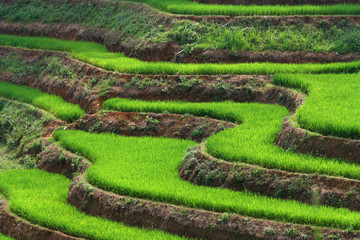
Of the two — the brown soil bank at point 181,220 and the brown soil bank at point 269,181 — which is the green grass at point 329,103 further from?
the brown soil bank at point 181,220

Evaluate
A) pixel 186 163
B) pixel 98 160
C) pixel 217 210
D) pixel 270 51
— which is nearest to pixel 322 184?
pixel 217 210

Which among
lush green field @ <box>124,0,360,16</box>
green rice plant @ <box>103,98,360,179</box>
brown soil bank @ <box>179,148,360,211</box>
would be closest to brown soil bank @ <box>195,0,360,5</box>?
lush green field @ <box>124,0,360,16</box>

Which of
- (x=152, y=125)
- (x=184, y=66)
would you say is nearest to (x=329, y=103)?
(x=152, y=125)

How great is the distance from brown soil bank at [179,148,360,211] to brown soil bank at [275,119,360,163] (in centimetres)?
80

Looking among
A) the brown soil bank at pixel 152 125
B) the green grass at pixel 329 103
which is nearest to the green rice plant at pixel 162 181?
the brown soil bank at pixel 152 125

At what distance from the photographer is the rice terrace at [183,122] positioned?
10352 mm

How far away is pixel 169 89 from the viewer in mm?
15602

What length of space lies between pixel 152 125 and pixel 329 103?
11.8 feet

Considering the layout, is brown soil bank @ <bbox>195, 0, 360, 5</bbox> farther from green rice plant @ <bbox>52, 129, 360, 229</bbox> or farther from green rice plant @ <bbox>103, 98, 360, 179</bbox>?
green rice plant @ <bbox>52, 129, 360, 229</bbox>

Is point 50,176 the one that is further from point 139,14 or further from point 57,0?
point 57,0

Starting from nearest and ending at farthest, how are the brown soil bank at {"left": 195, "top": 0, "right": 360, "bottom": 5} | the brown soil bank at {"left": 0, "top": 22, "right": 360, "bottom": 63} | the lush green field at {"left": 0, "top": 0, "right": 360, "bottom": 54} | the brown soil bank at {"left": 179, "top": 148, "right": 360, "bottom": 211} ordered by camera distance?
the brown soil bank at {"left": 179, "top": 148, "right": 360, "bottom": 211}, the brown soil bank at {"left": 0, "top": 22, "right": 360, "bottom": 63}, the lush green field at {"left": 0, "top": 0, "right": 360, "bottom": 54}, the brown soil bank at {"left": 195, "top": 0, "right": 360, "bottom": 5}

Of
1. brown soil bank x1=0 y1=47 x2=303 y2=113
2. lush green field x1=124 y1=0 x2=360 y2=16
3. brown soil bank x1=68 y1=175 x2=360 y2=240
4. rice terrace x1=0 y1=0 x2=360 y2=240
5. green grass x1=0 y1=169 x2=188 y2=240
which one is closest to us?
brown soil bank x1=68 y1=175 x2=360 y2=240

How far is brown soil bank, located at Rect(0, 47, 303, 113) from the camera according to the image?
48.2ft

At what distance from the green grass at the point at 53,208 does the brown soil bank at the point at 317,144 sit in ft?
8.38
